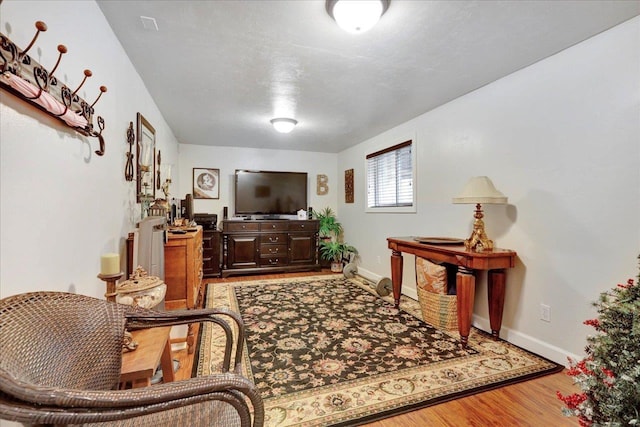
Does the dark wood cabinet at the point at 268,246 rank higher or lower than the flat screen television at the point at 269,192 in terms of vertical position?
lower

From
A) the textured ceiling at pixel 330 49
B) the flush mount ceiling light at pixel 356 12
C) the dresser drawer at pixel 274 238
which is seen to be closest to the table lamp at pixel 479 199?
the textured ceiling at pixel 330 49

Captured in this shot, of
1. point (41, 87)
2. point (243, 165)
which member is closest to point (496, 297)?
point (41, 87)

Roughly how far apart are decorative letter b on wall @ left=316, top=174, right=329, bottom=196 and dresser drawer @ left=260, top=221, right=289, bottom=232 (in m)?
1.09

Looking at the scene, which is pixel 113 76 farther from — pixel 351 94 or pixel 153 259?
pixel 351 94

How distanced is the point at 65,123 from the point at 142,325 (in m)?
0.92

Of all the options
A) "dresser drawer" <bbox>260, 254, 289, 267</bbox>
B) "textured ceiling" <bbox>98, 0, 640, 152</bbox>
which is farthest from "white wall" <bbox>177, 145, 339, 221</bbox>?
"textured ceiling" <bbox>98, 0, 640, 152</bbox>

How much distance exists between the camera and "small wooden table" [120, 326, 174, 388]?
1.09 metres

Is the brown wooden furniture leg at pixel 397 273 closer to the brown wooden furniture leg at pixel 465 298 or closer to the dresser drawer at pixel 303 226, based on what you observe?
the brown wooden furniture leg at pixel 465 298

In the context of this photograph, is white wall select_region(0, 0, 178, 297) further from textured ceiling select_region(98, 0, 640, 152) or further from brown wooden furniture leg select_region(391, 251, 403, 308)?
brown wooden furniture leg select_region(391, 251, 403, 308)

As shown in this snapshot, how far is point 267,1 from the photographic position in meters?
1.52

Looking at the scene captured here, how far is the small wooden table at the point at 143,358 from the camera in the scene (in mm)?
1095

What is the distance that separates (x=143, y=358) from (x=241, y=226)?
11.9ft

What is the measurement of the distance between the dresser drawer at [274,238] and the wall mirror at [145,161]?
224cm

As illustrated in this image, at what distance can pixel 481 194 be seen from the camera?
2.24 meters
